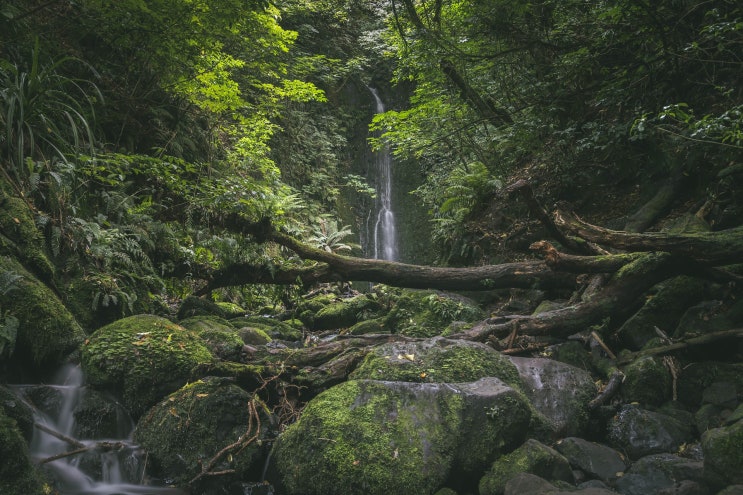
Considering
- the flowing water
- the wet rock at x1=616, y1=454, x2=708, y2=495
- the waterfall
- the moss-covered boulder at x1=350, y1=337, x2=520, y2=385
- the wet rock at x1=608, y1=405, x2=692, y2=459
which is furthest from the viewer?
the waterfall

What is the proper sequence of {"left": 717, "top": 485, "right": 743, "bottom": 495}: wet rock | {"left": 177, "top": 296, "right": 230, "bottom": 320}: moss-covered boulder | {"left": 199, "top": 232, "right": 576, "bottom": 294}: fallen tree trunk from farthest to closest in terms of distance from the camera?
1. {"left": 177, "top": 296, "right": 230, "bottom": 320}: moss-covered boulder
2. {"left": 199, "top": 232, "right": 576, "bottom": 294}: fallen tree trunk
3. {"left": 717, "top": 485, "right": 743, "bottom": 495}: wet rock

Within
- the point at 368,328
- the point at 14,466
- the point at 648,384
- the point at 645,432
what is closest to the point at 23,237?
the point at 14,466

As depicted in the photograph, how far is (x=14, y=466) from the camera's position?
2.53 meters

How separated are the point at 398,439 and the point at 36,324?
305 cm

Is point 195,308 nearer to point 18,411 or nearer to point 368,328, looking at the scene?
point 368,328

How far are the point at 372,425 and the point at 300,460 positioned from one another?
1.69ft

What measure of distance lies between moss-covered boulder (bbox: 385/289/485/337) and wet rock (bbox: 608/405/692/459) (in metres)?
2.58

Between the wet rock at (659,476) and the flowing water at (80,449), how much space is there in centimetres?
296

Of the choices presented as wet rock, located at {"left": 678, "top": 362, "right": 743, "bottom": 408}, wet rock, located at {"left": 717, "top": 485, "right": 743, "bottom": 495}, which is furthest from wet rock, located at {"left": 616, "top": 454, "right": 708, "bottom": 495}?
wet rock, located at {"left": 678, "top": 362, "right": 743, "bottom": 408}

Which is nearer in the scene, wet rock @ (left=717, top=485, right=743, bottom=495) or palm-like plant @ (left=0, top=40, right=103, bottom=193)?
wet rock @ (left=717, top=485, right=743, bottom=495)

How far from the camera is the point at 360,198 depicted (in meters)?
15.7

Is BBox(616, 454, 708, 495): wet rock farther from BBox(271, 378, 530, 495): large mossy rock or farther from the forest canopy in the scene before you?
the forest canopy

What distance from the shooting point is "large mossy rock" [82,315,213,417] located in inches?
149

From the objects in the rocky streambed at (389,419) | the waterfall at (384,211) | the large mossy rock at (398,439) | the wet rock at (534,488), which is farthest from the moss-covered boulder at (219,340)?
the waterfall at (384,211)
